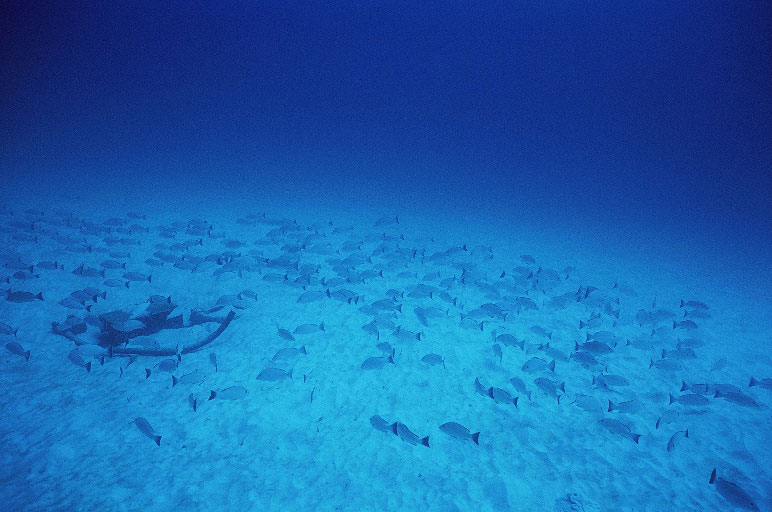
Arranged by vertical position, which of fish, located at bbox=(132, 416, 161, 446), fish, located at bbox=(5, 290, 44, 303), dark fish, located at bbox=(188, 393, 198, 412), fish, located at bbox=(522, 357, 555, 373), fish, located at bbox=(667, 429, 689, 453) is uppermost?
fish, located at bbox=(522, 357, 555, 373)

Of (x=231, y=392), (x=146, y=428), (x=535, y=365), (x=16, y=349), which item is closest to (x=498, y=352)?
(x=535, y=365)

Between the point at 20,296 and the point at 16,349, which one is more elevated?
the point at 20,296

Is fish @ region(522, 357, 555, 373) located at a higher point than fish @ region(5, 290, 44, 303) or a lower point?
higher

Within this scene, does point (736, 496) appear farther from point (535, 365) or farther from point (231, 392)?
point (231, 392)

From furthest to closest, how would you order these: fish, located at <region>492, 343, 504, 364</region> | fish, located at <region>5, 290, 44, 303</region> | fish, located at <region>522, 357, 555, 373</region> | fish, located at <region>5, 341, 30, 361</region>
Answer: fish, located at <region>5, 290, 44, 303</region>, fish, located at <region>492, 343, 504, 364</region>, fish, located at <region>522, 357, 555, 373</region>, fish, located at <region>5, 341, 30, 361</region>

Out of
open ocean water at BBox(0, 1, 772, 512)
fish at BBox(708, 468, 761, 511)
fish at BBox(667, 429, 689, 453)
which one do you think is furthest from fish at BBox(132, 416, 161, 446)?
fish at BBox(667, 429, 689, 453)

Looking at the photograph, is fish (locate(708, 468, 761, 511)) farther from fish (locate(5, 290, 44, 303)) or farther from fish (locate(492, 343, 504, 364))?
fish (locate(5, 290, 44, 303))

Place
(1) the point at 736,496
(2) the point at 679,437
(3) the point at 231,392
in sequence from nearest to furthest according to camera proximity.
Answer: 1. (1) the point at 736,496
2. (3) the point at 231,392
3. (2) the point at 679,437

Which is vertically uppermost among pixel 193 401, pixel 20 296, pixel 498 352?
pixel 498 352

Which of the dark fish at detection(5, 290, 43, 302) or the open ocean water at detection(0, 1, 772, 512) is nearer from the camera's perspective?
the open ocean water at detection(0, 1, 772, 512)

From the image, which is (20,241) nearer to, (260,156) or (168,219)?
(168,219)

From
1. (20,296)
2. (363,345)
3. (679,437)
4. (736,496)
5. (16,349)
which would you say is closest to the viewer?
(736,496)

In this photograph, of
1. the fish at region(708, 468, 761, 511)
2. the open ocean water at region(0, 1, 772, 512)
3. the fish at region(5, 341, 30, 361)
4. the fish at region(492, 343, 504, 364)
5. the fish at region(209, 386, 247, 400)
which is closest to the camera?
the fish at region(708, 468, 761, 511)

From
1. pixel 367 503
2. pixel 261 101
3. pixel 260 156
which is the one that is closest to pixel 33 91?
pixel 260 156
